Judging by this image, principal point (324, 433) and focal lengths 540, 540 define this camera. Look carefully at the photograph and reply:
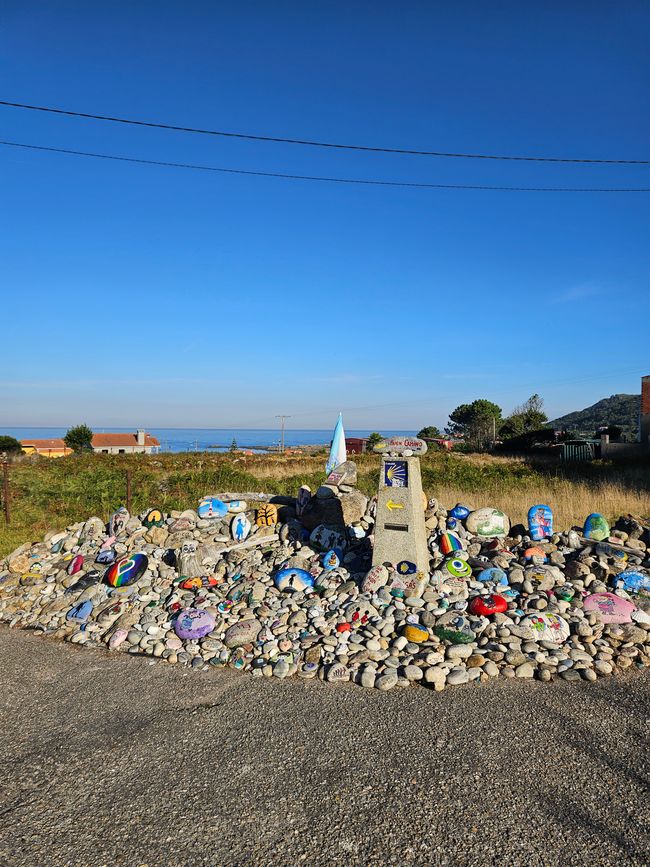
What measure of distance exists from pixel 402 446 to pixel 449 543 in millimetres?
1507

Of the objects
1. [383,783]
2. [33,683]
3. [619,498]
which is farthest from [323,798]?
[619,498]

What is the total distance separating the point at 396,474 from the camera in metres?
7.22

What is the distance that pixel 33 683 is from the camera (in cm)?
524

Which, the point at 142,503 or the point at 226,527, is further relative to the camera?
the point at 142,503

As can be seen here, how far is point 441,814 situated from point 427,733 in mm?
913

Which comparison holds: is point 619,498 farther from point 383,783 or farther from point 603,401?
point 603,401

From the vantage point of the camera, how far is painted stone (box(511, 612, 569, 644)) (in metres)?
5.66

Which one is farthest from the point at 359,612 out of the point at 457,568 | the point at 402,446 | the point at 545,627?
the point at 402,446

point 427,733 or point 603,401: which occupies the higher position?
point 603,401

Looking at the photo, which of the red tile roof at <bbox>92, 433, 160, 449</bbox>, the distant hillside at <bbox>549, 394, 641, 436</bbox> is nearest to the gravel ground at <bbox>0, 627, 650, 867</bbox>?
Result: the red tile roof at <bbox>92, 433, 160, 449</bbox>

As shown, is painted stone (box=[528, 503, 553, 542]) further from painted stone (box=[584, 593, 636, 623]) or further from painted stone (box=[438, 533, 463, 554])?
painted stone (box=[584, 593, 636, 623])

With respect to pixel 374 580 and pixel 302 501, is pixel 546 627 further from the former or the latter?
pixel 302 501

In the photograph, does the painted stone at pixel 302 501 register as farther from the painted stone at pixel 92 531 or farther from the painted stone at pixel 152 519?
the painted stone at pixel 92 531

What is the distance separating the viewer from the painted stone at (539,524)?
25.8 feet
